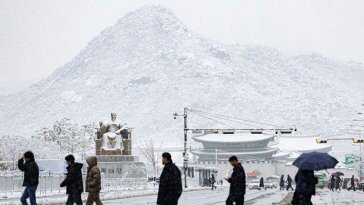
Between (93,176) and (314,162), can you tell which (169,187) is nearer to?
(93,176)

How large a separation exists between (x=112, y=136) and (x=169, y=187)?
42976mm

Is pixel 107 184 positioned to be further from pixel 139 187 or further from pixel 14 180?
pixel 14 180

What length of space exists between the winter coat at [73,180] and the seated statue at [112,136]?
39.7 meters

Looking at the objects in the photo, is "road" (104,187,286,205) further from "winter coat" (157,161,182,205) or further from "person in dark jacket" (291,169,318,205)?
"winter coat" (157,161,182,205)

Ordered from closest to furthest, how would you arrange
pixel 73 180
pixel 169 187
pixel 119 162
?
pixel 169 187 < pixel 73 180 < pixel 119 162

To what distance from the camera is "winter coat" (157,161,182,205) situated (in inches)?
607

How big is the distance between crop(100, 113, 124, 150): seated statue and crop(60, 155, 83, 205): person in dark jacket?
3970 centimetres

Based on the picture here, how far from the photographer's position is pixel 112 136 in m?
58.2

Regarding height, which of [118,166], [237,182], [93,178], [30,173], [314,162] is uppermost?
[118,166]

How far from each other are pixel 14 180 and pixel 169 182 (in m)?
23.3

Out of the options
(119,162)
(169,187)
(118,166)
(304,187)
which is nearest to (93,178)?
(169,187)

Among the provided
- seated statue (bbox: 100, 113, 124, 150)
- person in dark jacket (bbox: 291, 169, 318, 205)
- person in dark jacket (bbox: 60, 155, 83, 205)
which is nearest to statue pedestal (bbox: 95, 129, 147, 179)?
seated statue (bbox: 100, 113, 124, 150)

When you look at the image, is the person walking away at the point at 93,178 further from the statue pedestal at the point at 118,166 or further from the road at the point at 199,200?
the statue pedestal at the point at 118,166

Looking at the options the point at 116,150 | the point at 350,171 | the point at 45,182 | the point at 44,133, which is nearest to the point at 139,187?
the point at 116,150
